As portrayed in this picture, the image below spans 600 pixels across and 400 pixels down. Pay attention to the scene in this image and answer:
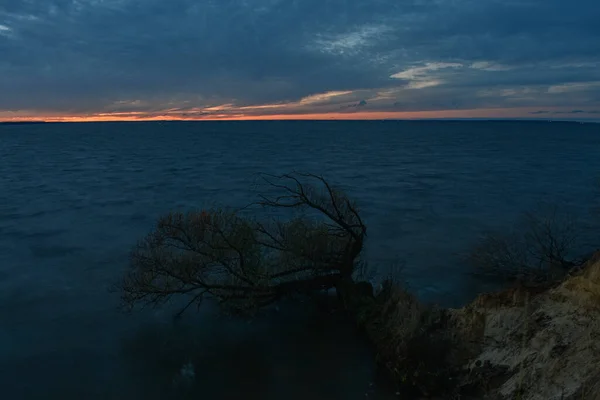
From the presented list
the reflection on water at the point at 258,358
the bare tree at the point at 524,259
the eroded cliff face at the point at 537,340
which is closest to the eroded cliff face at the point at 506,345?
the eroded cliff face at the point at 537,340

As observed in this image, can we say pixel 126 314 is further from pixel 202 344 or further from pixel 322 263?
pixel 322 263

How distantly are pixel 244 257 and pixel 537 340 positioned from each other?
10098 millimetres

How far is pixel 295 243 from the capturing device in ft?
62.2

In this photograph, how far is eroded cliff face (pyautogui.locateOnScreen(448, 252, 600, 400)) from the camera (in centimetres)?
1041

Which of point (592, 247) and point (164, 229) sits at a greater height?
point (164, 229)

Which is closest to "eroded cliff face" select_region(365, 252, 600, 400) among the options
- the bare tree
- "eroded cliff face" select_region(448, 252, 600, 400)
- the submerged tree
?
"eroded cliff face" select_region(448, 252, 600, 400)

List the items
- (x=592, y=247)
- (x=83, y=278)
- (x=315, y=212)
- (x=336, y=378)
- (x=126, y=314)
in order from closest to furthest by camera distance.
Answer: (x=336, y=378) < (x=126, y=314) < (x=83, y=278) < (x=592, y=247) < (x=315, y=212)

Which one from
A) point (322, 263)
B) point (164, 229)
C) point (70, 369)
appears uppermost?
point (164, 229)

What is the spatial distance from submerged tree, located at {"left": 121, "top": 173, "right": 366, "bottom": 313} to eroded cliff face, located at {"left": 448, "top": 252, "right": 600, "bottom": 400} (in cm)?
620

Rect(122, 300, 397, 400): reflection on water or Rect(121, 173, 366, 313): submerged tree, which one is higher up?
Rect(121, 173, 366, 313): submerged tree

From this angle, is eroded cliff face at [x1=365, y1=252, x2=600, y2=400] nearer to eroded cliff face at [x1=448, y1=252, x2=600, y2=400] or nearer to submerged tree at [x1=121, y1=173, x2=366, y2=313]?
eroded cliff face at [x1=448, y1=252, x2=600, y2=400]

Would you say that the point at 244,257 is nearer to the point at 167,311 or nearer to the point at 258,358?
the point at 258,358

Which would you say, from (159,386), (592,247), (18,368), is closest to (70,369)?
(18,368)

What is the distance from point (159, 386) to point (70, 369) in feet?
12.5
